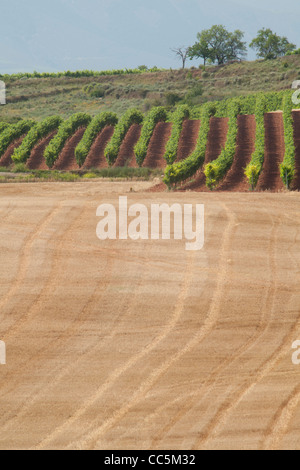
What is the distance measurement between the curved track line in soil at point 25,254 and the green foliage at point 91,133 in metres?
19.9

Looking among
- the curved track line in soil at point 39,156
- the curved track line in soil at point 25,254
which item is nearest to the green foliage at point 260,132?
the curved track line in soil at point 25,254

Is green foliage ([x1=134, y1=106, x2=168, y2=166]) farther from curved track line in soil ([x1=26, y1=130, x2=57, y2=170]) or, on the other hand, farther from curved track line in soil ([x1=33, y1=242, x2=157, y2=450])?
curved track line in soil ([x1=33, y1=242, x2=157, y2=450])

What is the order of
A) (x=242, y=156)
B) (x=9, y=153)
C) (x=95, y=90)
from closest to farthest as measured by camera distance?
(x=242, y=156) → (x=9, y=153) → (x=95, y=90)

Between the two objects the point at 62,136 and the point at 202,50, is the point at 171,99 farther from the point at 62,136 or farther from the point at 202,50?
the point at 202,50

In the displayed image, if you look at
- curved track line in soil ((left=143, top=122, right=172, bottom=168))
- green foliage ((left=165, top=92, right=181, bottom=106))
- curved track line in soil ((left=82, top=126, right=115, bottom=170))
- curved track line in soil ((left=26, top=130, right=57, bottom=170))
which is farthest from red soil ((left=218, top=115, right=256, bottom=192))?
green foliage ((left=165, top=92, right=181, bottom=106))

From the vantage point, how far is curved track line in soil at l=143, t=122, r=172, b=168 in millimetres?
46875

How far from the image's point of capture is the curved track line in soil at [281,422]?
12.7 meters

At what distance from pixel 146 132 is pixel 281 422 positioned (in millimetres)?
39205

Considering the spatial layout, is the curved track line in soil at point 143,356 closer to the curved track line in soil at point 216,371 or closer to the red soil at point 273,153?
the curved track line in soil at point 216,371

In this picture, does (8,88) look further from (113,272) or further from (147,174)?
(113,272)

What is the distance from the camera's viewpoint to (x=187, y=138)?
162 feet

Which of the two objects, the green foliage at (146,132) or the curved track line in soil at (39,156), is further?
the curved track line in soil at (39,156)

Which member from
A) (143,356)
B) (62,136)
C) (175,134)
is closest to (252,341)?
(143,356)
